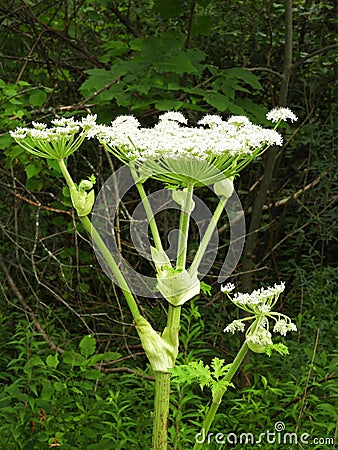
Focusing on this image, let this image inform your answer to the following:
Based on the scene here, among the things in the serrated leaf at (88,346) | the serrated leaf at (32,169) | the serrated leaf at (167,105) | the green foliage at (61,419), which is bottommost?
the green foliage at (61,419)

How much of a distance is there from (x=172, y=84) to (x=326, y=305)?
1.28 meters

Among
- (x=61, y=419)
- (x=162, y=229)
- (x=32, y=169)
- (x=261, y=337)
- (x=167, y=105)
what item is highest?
(x=167, y=105)

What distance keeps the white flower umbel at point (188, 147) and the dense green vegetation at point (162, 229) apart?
3.79ft

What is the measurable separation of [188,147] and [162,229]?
260cm

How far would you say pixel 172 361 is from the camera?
108 centimetres

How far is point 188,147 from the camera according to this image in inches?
37.9

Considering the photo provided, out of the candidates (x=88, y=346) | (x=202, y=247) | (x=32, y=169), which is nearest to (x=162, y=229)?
(x=32, y=169)

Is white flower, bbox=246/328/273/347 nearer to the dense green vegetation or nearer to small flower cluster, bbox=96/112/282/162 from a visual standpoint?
small flower cluster, bbox=96/112/282/162

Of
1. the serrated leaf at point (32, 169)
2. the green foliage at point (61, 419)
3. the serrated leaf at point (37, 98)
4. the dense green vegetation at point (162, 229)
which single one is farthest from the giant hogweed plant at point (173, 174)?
the serrated leaf at point (37, 98)

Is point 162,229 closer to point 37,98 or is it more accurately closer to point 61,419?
point 37,98

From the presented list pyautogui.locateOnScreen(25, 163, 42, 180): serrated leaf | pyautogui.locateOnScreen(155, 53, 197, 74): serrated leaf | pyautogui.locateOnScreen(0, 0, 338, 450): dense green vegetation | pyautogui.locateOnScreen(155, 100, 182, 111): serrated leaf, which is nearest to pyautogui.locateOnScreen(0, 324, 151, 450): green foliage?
pyautogui.locateOnScreen(0, 0, 338, 450): dense green vegetation

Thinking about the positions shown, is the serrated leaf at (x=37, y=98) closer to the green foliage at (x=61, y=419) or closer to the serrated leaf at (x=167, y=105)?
the serrated leaf at (x=167, y=105)

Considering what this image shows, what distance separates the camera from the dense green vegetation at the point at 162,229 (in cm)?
241

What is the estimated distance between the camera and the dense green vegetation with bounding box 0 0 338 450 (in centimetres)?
241
